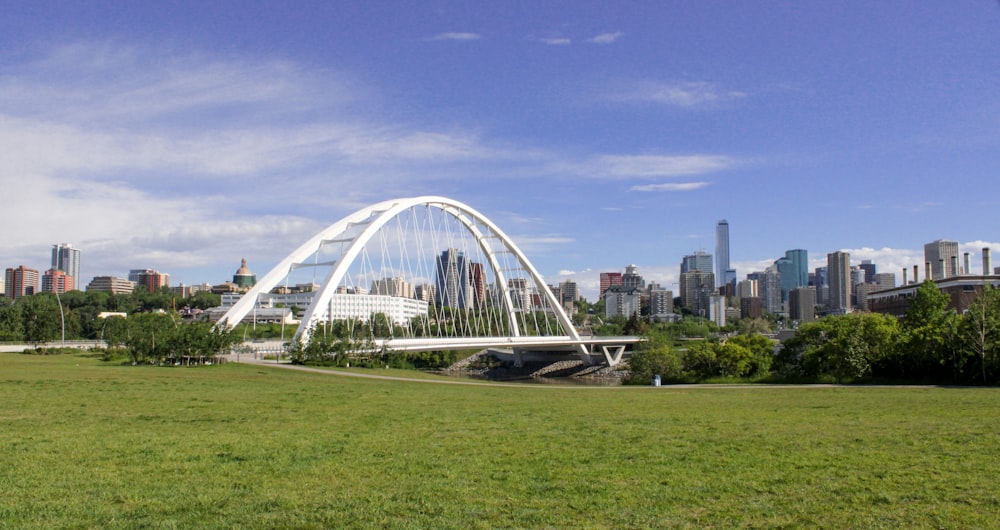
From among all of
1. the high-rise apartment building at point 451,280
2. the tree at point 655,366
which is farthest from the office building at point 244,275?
the tree at point 655,366

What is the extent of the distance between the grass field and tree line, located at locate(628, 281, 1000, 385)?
1997 cm

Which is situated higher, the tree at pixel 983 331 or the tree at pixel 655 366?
the tree at pixel 983 331

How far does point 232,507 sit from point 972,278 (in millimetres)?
86113

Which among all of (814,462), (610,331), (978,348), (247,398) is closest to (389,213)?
(247,398)

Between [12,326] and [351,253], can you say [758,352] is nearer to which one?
[351,253]

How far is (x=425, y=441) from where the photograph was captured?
12.4 m

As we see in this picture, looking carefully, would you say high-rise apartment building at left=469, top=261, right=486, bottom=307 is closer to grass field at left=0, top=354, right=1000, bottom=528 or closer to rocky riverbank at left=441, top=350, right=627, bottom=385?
rocky riverbank at left=441, top=350, right=627, bottom=385

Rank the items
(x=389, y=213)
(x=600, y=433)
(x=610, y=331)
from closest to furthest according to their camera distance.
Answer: (x=600, y=433)
(x=389, y=213)
(x=610, y=331)

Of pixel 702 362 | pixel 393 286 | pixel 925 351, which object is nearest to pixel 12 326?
pixel 393 286

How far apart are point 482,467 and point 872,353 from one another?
1390 inches

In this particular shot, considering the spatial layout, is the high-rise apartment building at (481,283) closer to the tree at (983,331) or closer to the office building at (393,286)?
the office building at (393,286)

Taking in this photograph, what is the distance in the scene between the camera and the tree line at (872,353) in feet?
115

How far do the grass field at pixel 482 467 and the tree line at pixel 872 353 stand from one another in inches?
786

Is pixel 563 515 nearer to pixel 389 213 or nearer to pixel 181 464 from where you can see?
pixel 181 464
